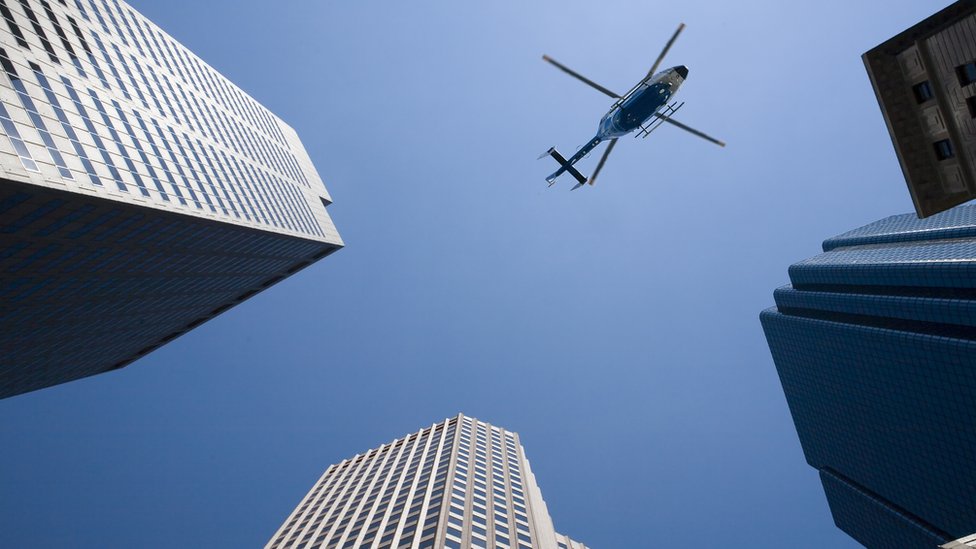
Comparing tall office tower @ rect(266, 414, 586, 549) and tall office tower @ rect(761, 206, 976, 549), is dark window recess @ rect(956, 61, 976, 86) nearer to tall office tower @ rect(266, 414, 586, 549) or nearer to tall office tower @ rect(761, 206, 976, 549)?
tall office tower @ rect(266, 414, 586, 549)

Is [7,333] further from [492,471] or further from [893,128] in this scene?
[893,128]

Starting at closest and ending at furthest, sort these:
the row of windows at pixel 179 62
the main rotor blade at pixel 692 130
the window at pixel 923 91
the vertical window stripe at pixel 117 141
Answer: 1. the window at pixel 923 91
2. the main rotor blade at pixel 692 130
3. the vertical window stripe at pixel 117 141
4. the row of windows at pixel 179 62

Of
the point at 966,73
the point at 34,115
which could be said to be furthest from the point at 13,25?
the point at 966,73

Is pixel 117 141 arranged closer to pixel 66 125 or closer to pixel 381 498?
pixel 66 125

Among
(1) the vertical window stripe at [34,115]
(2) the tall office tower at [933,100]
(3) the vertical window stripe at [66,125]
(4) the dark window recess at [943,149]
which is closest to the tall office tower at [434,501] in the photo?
(3) the vertical window stripe at [66,125]

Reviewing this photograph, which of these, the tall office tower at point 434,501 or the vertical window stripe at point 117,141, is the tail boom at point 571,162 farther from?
the tall office tower at point 434,501

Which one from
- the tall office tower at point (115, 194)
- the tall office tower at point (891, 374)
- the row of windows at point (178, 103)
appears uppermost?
the row of windows at point (178, 103)
